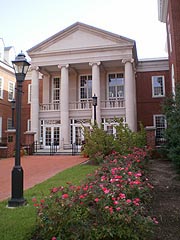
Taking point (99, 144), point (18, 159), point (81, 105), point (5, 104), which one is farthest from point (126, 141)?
point (5, 104)

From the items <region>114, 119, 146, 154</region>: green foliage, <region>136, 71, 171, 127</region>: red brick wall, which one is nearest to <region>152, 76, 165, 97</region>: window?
<region>136, 71, 171, 127</region>: red brick wall

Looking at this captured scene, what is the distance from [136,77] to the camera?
2677cm

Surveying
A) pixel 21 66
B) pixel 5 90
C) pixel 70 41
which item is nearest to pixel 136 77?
pixel 70 41

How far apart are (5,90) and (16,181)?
24.1 m

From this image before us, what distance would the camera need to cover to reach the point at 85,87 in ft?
84.7

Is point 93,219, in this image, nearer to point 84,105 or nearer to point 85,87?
point 84,105

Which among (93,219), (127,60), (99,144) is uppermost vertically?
(127,60)

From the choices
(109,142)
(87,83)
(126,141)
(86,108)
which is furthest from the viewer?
(87,83)

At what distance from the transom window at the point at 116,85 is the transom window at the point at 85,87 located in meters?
2.11

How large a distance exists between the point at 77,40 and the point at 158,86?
988 cm

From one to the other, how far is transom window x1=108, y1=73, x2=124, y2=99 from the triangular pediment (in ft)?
13.4

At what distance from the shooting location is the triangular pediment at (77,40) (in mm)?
22484

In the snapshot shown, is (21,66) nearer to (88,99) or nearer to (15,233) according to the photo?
(15,233)

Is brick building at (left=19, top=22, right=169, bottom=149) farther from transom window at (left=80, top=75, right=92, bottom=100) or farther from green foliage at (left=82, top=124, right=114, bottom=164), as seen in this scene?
green foliage at (left=82, top=124, right=114, bottom=164)
